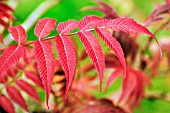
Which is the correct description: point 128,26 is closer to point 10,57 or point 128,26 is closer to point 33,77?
point 10,57

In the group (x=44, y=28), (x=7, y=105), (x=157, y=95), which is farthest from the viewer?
(x=157, y=95)

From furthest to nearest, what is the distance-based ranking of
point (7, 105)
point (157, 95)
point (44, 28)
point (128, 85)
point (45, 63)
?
1. point (157, 95)
2. point (128, 85)
3. point (7, 105)
4. point (44, 28)
5. point (45, 63)

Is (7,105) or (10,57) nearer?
(10,57)

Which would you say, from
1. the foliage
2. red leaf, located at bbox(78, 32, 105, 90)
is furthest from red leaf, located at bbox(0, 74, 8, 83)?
red leaf, located at bbox(78, 32, 105, 90)

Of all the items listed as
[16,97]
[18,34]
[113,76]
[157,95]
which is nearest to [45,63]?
[18,34]

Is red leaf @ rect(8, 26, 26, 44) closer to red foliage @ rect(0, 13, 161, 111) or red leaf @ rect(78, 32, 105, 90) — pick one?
red foliage @ rect(0, 13, 161, 111)

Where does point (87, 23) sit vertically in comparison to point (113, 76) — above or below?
above

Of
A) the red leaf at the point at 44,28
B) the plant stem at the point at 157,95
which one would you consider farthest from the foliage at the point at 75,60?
the plant stem at the point at 157,95
